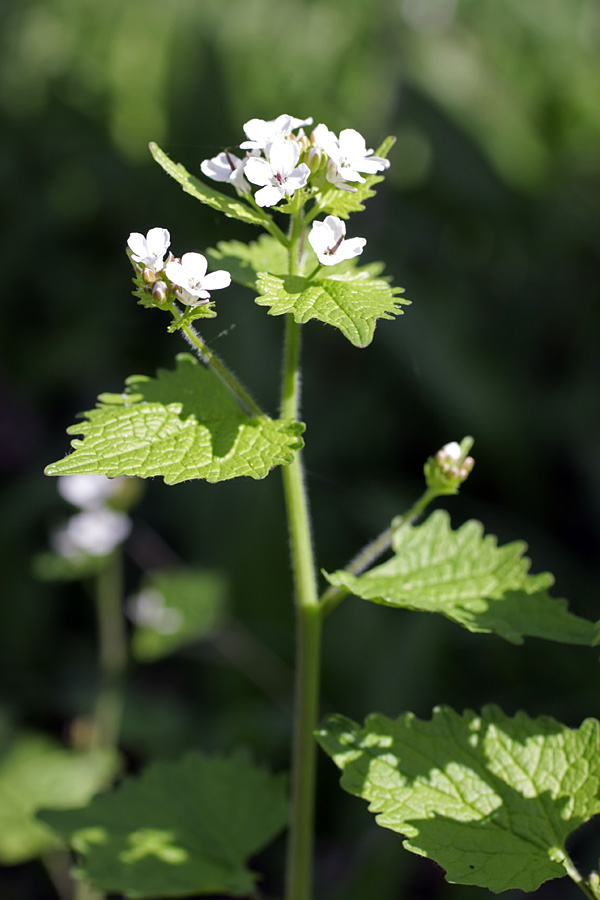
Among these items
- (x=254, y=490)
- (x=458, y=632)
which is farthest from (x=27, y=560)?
(x=458, y=632)

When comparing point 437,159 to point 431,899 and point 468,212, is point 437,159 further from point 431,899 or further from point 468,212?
point 431,899

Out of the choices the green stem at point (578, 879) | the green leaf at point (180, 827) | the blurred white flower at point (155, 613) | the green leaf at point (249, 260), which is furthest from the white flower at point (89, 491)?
the green stem at point (578, 879)

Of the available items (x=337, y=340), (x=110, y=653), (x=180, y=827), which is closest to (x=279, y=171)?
(x=180, y=827)

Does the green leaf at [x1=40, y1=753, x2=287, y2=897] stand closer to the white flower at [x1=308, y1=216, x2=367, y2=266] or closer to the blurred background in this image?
the blurred background

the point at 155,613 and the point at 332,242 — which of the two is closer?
the point at 332,242

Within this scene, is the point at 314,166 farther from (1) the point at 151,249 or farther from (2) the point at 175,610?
(2) the point at 175,610

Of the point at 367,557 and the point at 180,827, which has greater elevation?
the point at 367,557
